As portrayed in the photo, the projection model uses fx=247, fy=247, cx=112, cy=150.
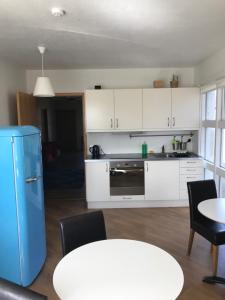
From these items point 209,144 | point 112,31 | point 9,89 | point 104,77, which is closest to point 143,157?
point 209,144

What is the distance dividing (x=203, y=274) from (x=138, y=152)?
2694 millimetres

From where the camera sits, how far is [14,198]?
219cm

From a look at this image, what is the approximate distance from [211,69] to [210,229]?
253cm

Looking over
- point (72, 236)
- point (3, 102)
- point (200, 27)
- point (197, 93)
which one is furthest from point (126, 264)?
point (197, 93)

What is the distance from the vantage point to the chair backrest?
2684mm

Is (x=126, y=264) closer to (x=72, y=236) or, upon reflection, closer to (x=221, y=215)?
(x=72, y=236)

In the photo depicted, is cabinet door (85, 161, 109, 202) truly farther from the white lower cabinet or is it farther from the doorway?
the white lower cabinet

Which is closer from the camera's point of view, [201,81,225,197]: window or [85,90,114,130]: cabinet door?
[201,81,225,197]: window

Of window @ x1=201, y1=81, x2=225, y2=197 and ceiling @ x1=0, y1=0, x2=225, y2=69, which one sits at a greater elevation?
ceiling @ x1=0, y1=0, x2=225, y2=69

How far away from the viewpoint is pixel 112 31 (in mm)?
2607

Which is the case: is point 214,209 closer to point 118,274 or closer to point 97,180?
point 118,274

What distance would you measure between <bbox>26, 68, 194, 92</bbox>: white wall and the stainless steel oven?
1539 mm

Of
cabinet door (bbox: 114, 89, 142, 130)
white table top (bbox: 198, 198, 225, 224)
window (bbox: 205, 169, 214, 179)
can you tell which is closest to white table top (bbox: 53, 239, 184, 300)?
white table top (bbox: 198, 198, 225, 224)

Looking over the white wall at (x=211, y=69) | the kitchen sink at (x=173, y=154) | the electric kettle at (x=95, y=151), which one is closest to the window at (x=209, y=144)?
the kitchen sink at (x=173, y=154)
